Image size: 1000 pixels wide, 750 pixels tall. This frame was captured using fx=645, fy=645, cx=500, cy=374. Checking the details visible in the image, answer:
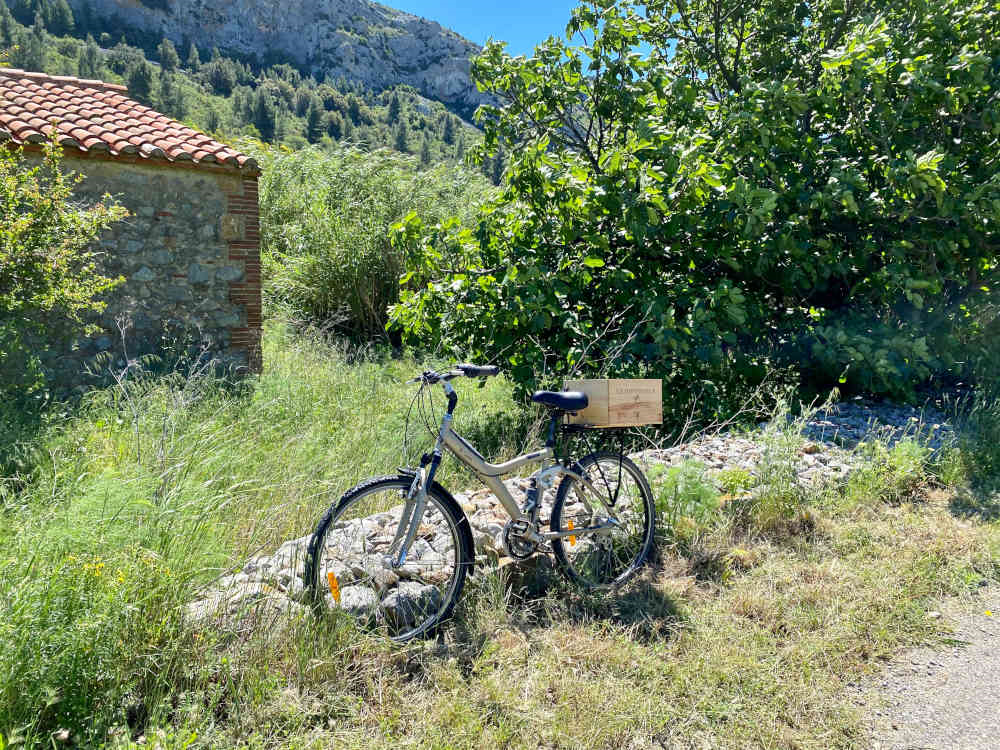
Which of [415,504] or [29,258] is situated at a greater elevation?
[29,258]

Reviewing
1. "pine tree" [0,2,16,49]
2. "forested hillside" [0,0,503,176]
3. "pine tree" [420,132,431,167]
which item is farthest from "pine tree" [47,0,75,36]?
"pine tree" [420,132,431,167]

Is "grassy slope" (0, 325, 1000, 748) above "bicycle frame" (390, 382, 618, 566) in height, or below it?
below

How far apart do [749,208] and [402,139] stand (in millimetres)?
63484

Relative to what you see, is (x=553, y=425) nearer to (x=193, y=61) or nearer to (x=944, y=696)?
(x=944, y=696)

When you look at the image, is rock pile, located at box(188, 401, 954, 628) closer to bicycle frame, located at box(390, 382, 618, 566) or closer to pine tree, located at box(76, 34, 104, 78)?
bicycle frame, located at box(390, 382, 618, 566)

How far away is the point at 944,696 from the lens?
104 inches

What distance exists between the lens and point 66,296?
580 centimetres

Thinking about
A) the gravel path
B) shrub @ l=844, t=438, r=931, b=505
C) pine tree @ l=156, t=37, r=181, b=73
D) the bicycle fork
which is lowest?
the gravel path

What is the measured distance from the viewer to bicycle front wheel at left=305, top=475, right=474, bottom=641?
110 inches

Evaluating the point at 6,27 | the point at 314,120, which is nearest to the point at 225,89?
the point at 314,120

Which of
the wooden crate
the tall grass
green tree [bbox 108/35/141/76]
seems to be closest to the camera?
the tall grass

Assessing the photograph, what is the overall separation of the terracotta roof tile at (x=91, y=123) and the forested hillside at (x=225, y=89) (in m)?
31.9

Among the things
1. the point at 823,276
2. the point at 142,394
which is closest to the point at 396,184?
the point at 142,394

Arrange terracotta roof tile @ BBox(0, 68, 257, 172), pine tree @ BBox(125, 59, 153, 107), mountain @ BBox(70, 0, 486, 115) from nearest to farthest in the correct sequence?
1. terracotta roof tile @ BBox(0, 68, 257, 172)
2. pine tree @ BBox(125, 59, 153, 107)
3. mountain @ BBox(70, 0, 486, 115)
